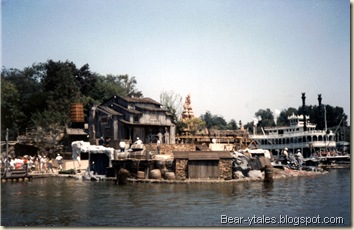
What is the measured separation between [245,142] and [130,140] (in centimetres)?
1501

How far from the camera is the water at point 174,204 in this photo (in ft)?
63.0

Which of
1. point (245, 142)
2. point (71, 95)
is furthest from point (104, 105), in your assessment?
point (245, 142)

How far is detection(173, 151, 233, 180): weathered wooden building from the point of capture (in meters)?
34.1

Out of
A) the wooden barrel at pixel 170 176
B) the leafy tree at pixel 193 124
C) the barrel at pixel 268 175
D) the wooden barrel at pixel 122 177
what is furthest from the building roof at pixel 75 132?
the barrel at pixel 268 175

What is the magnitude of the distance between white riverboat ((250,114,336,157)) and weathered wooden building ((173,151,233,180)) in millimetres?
34544

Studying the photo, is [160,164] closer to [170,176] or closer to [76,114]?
[170,176]

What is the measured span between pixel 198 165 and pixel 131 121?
1715 cm

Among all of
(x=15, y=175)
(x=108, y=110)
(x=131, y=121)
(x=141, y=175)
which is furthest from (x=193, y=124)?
(x=15, y=175)

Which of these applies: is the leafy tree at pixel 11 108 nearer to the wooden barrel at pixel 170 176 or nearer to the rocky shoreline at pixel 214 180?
the rocky shoreline at pixel 214 180

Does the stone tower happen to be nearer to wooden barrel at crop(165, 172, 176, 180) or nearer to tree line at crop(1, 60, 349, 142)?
tree line at crop(1, 60, 349, 142)

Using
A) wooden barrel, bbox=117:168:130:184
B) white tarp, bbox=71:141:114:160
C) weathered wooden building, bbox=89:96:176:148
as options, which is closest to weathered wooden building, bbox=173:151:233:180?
wooden barrel, bbox=117:168:130:184

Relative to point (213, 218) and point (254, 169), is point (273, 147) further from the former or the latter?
point (213, 218)

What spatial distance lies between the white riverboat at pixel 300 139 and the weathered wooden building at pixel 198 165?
34544 millimetres

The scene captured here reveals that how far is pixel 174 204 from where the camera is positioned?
75.9 ft
